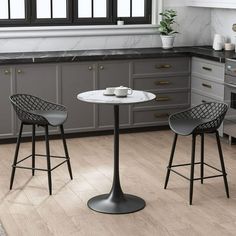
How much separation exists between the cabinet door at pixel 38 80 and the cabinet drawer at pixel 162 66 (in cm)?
A: 90

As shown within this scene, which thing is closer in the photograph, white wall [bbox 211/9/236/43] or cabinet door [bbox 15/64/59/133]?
cabinet door [bbox 15/64/59/133]

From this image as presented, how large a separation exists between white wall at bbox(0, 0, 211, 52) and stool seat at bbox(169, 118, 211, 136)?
2.37 meters

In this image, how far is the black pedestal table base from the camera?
4344 millimetres

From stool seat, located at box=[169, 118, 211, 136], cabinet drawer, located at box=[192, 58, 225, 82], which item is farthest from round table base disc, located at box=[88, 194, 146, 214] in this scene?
cabinet drawer, located at box=[192, 58, 225, 82]

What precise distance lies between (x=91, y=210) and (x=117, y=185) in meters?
0.28

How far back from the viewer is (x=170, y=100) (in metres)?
6.79

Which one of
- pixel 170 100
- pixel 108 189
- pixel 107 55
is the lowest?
pixel 108 189

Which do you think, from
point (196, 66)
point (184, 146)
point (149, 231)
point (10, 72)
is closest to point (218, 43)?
point (196, 66)

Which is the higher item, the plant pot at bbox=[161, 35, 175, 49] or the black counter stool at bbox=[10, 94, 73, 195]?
the plant pot at bbox=[161, 35, 175, 49]

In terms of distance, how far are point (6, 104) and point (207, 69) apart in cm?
213

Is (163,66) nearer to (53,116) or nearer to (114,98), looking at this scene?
(53,116)

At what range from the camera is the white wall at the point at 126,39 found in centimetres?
656

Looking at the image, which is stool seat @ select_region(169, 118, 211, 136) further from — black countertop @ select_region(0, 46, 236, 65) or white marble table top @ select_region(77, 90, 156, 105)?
black countertop @ select_region(0, 46, 236, 65)

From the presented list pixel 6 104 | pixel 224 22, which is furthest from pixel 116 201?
pixel 224 22
